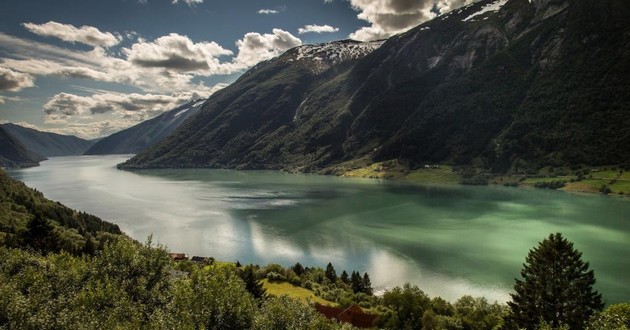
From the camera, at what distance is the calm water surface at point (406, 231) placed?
83.2m

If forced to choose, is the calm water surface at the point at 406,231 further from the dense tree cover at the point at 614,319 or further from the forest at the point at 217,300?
the dense tree cover at the point at 614,319

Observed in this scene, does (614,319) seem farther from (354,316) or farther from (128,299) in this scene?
(128,299)

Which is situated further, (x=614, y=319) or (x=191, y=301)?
(x=614, y=319)

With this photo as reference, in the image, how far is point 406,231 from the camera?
120250 millimetres

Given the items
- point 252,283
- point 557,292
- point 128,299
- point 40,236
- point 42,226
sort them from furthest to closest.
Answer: point 42,226 < point 40,236 < point 252,283 < point 557,292 < point 128,299

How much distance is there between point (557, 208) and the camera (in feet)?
495

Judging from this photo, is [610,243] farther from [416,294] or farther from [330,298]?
[330,298]

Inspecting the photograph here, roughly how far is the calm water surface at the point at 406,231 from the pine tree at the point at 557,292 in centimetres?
2983

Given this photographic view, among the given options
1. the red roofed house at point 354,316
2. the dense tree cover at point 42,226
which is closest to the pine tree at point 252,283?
the red roofed house at point 354,316

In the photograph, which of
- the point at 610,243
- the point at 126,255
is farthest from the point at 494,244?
the point at 126,255

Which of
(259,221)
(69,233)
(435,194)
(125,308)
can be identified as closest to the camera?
(125,308)

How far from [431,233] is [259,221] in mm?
56976

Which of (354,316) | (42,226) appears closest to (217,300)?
(354,316)

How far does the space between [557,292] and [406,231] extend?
3152 inches
